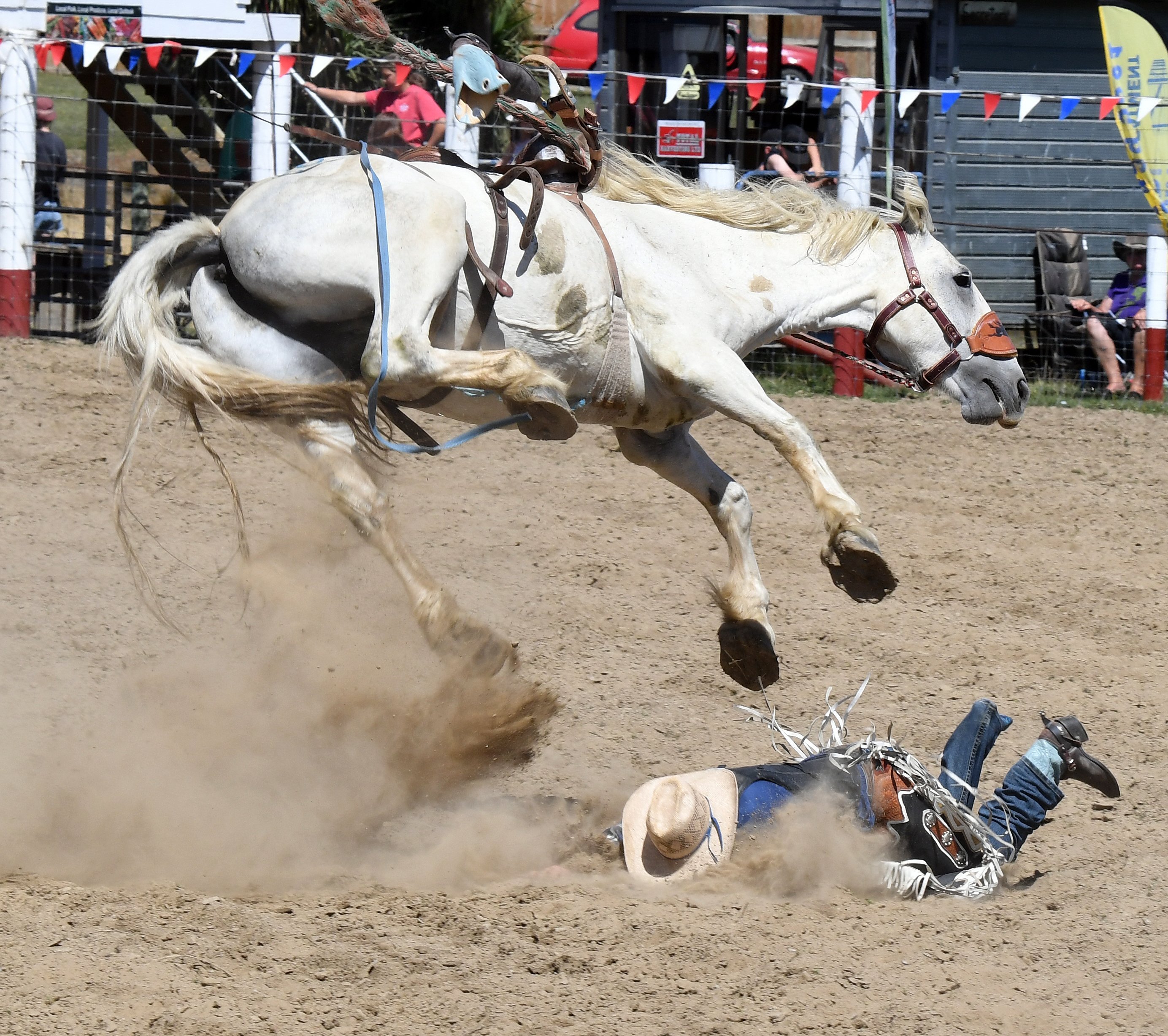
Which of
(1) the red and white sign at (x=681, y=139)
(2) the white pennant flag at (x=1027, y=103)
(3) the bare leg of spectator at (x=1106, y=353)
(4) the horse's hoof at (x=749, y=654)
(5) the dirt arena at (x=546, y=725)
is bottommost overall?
(5) the dirt arena at (x=546, y=725)

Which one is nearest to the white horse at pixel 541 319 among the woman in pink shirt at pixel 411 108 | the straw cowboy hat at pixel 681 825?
the straw cowboy hat at pixel 681 825

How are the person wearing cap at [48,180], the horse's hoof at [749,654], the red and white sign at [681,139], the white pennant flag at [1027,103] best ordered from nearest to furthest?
the horse's hoof at [749,654] → the white pennant flag at [1027,103] → the person wearing cap at [48,180] → the red and white sign at [681,139]

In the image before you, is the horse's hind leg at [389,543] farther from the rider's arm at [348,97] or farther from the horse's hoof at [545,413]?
the rider's arm at [348,97]

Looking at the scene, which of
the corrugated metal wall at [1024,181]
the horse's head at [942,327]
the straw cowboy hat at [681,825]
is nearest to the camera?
the straw cowboy hat at [681,825]

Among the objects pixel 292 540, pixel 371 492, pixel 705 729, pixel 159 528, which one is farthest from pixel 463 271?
pixel 159 528

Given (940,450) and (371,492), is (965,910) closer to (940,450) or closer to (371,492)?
(371,492)

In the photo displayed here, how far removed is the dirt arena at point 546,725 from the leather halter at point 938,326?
1226 millimetres

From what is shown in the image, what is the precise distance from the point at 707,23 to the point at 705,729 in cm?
770

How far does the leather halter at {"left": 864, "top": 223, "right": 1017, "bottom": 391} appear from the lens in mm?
4539

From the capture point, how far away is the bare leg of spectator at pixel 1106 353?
29.6 feet

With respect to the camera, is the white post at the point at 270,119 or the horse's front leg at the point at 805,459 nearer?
the horse's front leg at the point at 805,459

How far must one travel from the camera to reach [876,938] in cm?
327

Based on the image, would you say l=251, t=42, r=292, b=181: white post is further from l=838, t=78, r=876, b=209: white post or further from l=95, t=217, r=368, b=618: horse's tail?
l=95, t=217, r=368, b=618: horse's tail

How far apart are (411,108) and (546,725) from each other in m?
5.73
